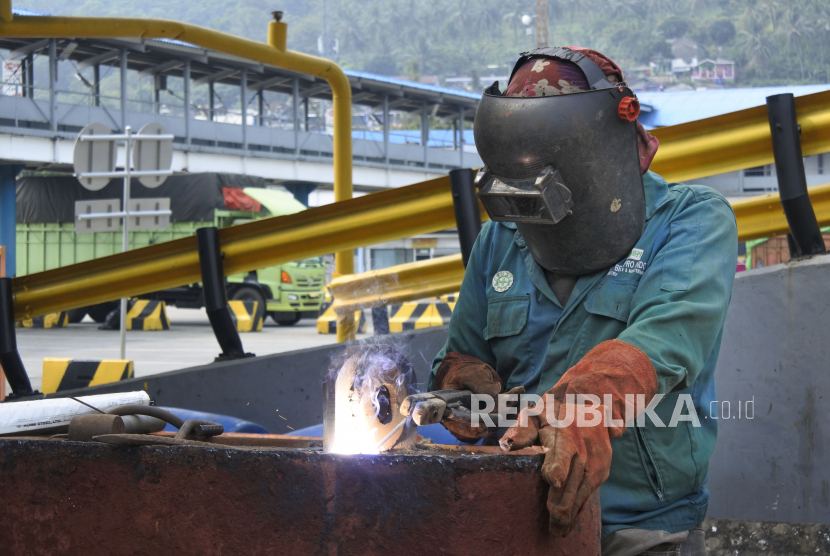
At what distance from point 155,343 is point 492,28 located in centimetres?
15432

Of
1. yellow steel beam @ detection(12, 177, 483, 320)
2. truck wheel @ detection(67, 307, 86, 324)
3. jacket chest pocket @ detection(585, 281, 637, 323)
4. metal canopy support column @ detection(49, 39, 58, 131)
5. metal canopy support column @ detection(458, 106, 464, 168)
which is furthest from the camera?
metal canopy support column @ detection(458, 106, 464, 168)

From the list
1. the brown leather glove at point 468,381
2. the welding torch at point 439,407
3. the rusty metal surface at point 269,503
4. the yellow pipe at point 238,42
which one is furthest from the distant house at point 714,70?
the rusty metal surface at point 269,503

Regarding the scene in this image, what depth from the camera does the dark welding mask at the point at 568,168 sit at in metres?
1.89

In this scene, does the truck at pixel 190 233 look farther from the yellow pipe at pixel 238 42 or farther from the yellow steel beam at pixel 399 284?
the yellow steel beam at pixel 399 284

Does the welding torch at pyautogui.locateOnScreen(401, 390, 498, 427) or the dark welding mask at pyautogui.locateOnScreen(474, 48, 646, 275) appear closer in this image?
the welding torch at pyautogui.locateOnScreen(401, 390, 498, 427)

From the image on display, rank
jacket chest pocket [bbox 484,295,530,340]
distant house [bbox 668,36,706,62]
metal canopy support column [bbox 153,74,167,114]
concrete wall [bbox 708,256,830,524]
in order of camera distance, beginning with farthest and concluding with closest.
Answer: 1. distant house [bbox 668,36,706,62]
2. metal canopy support column [bbox 153,74,167,114]
3. concrete wall [bbox 708,256,830,524]
4. jacket chest pocket [bbox 484,295,530,340]

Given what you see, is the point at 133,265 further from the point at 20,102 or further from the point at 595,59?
the point at 20,102

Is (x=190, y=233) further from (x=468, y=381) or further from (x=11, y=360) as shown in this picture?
(x=468, y=381)

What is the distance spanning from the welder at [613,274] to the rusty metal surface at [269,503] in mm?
240

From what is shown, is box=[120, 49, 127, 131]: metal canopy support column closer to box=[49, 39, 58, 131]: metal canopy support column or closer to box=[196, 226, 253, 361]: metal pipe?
box=[49, 39, 58, 131]: metal canopy support column

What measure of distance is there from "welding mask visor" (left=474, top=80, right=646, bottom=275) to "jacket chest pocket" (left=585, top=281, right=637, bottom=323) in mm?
71

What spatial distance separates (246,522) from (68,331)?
64.9ft

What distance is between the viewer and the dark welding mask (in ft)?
6.20

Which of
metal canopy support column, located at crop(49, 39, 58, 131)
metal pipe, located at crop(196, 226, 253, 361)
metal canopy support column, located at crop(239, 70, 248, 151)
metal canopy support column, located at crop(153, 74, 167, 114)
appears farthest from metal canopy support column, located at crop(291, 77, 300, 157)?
metal pipe, located at crop(196, 226, 253, 361)
